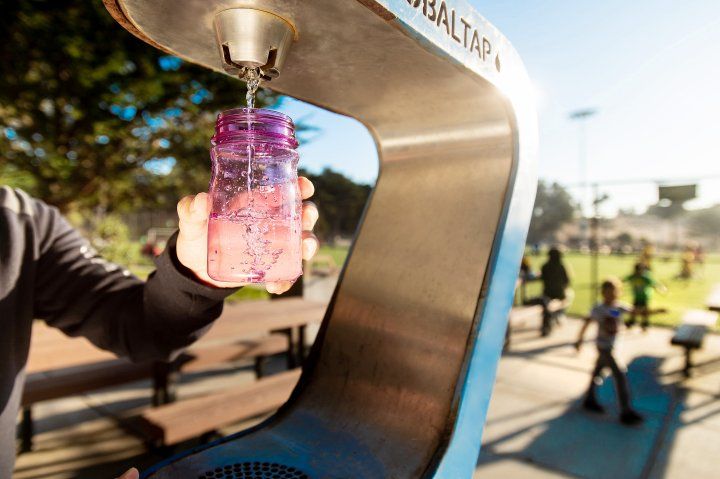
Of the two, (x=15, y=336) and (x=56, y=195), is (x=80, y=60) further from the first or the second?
(x=15, y=336)

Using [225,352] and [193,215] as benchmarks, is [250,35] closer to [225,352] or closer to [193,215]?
[193,215]

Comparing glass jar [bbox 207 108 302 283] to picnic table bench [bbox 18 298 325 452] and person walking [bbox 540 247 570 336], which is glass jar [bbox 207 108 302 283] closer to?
picnic table bench [bbox 18 298 325 452]

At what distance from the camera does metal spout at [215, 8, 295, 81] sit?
684 mm

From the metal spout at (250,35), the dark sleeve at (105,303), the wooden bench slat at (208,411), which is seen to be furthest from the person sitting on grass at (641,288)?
the metal spout at (250,35)

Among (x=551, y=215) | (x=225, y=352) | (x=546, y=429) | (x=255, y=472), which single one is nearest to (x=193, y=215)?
(x=255, y=472)

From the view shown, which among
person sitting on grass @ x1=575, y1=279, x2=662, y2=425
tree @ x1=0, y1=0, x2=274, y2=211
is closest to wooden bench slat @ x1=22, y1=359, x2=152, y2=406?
tree @ x1=0, y1=0, x2=274, y2=211

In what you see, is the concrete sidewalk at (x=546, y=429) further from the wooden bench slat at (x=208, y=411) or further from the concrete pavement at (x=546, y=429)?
the wooden bench slat at (x=208, y=411)

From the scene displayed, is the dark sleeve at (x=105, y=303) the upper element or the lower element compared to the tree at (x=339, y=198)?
lower

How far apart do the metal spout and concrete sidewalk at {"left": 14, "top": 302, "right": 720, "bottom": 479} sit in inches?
109

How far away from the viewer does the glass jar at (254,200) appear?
32.7 inches

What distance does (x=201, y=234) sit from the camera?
0.96 m

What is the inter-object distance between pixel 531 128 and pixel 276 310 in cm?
354

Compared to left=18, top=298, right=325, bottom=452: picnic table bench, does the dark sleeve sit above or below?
above

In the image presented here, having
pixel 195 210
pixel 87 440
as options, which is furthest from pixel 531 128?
pixel 87 440
